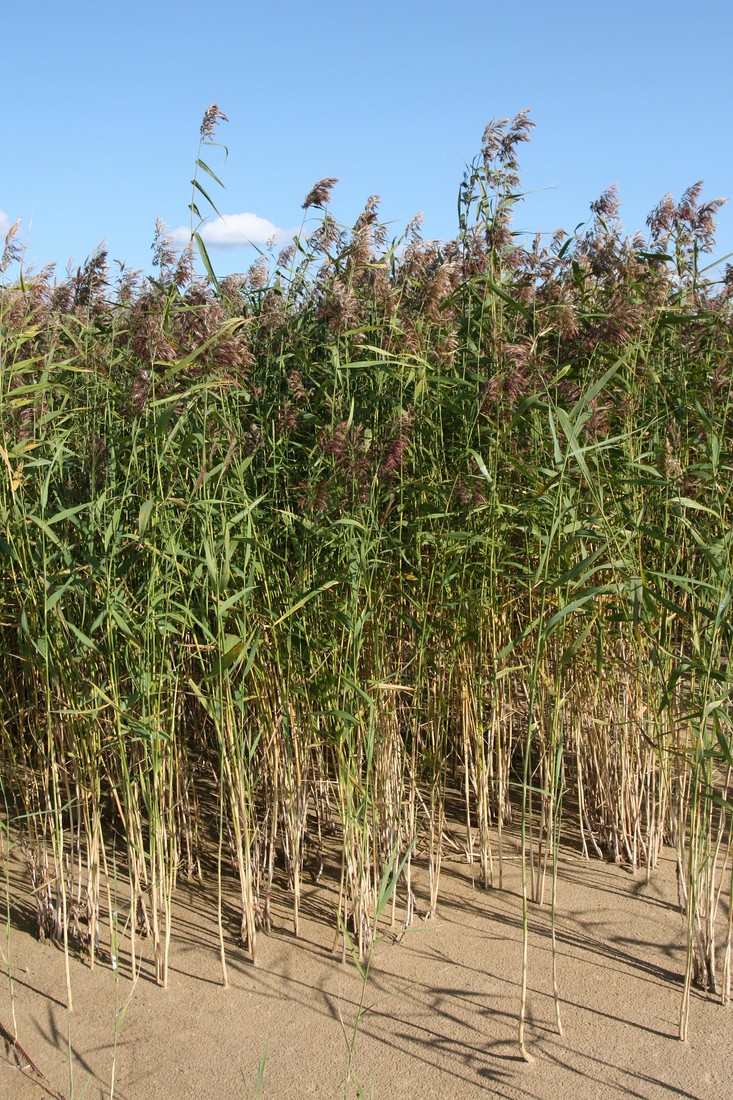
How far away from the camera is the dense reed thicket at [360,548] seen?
3211 mm

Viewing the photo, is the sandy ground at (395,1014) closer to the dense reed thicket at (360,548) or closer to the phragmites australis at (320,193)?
the dense reed thicket at (360,548)

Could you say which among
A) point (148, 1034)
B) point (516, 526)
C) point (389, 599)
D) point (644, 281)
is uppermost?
point (644, 281)

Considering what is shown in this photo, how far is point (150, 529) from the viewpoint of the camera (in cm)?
329

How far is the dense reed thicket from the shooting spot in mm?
3211

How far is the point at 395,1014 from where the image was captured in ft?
10.6

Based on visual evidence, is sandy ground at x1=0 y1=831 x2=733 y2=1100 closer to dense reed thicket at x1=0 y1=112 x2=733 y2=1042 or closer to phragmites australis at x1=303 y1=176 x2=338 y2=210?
dense reed thicket at x1=0 y1=112 x2=733 y2=1042

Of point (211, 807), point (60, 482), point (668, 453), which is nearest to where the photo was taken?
point (668, 453)

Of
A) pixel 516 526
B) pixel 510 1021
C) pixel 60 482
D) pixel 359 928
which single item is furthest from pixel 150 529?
pixel 510 1021

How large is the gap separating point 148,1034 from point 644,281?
2.88 meters

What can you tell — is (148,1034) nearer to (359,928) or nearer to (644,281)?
(359,928)

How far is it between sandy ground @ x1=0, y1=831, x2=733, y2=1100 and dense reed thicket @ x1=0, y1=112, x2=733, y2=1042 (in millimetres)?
137

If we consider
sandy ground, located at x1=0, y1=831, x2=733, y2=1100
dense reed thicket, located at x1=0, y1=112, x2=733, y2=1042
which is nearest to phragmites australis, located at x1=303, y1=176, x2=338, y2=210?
dense reed thicket, located at x1=0, y1=112, x2=733, y2=1042

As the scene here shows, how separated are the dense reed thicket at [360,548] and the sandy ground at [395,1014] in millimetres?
137

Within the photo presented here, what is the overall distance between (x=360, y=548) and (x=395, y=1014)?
1.38m
